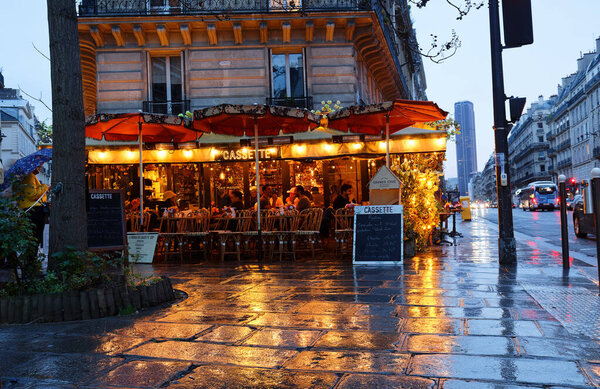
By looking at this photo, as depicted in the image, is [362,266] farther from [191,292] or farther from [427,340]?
[427,340]

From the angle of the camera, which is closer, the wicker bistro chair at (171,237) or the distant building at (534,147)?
the wicker bistro chair at (171,237)

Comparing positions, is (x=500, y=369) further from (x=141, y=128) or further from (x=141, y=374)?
(x=141, y=128)

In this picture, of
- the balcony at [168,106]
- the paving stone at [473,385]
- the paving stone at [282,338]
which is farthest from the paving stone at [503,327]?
the balcony at [168,106]

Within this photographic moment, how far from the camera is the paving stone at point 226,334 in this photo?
14.3 feet

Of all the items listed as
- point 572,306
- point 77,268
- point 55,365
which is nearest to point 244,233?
point 77,268


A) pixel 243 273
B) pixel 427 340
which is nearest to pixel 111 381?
pixel 427 340

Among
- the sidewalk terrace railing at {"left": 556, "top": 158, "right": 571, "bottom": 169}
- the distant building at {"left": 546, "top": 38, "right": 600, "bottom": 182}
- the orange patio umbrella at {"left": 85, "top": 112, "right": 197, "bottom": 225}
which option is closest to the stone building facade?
the orange patio umbrella at {"left": 85, "top": 112, "right": 197, "bottom": 225}

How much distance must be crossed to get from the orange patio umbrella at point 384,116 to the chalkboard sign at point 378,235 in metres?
1.59

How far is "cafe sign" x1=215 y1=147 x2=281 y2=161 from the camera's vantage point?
48.2 ft

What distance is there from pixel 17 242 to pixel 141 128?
680 cm

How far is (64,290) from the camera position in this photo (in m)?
5.56

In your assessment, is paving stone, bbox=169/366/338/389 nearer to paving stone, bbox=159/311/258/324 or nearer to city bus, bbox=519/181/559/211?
paving stone, bbox=159/311/258/324

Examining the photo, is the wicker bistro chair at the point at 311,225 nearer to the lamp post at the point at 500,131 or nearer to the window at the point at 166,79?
the lamp post at the point at 500,131

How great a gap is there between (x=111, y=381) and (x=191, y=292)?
355 cm
